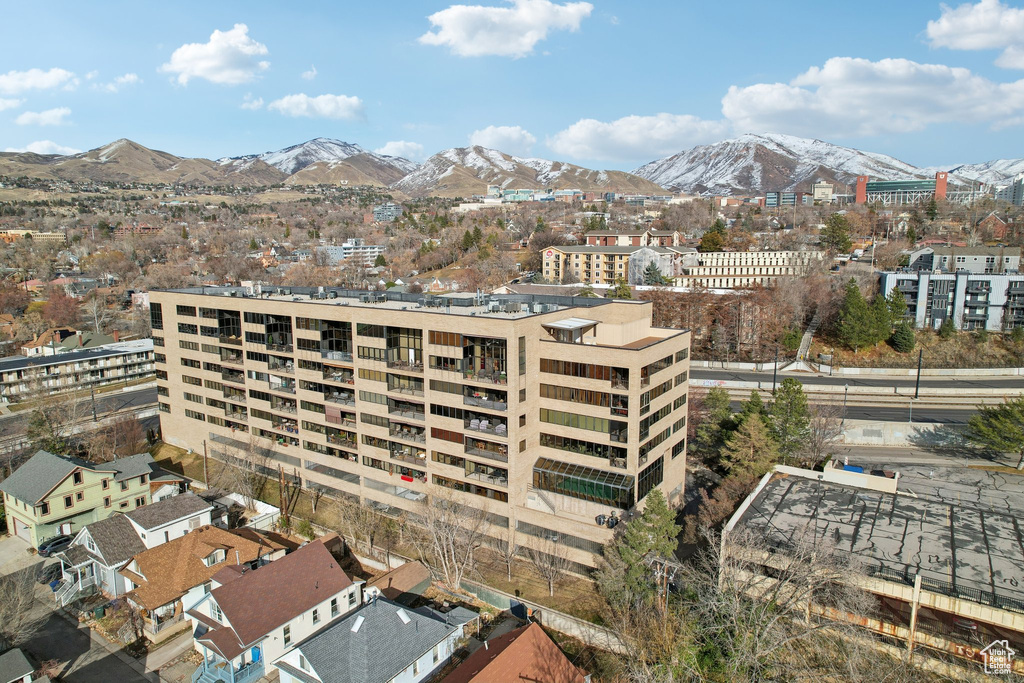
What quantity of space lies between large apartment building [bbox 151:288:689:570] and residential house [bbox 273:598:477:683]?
30.1 ft

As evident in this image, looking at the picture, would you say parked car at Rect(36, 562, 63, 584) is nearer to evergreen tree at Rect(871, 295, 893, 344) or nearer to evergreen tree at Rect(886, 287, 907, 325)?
evergreen tree at Rect(871, 295, 893, 344)

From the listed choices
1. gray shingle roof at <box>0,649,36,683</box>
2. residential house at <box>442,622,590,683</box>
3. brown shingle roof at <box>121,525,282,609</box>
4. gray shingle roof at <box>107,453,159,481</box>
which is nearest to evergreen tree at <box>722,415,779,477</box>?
residential house at <box>442,622,590,683</box>

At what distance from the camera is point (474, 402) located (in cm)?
3406

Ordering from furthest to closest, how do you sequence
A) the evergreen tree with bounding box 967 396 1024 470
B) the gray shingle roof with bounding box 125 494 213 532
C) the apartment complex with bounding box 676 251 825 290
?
the apartment complex with bounding box 676 251 825 290 → the evergreen tree with bounding box 967 396 1024 470 → the gray shingle roof with bounding box 125 494 213 532

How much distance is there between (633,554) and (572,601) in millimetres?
5393

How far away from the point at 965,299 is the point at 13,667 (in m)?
96.0

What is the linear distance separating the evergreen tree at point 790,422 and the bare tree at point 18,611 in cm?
4681

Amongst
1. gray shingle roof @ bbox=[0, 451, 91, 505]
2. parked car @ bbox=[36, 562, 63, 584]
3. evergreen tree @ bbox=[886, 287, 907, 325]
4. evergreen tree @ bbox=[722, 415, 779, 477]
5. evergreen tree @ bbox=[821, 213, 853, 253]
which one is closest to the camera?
parked car @ bbox=[36, 562, 63, 584]

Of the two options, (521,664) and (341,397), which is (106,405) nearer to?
(341,397)

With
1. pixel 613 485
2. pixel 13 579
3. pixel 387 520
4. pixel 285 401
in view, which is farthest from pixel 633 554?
pixel 13 579

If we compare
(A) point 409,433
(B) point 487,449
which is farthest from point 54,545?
(B) point 487,449

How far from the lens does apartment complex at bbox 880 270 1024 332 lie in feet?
233

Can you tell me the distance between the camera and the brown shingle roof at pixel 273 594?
2550 centimetres

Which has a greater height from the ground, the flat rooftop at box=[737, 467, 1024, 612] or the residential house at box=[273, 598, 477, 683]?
the flat rooftop at box=[737, 467, 1024, 612]
